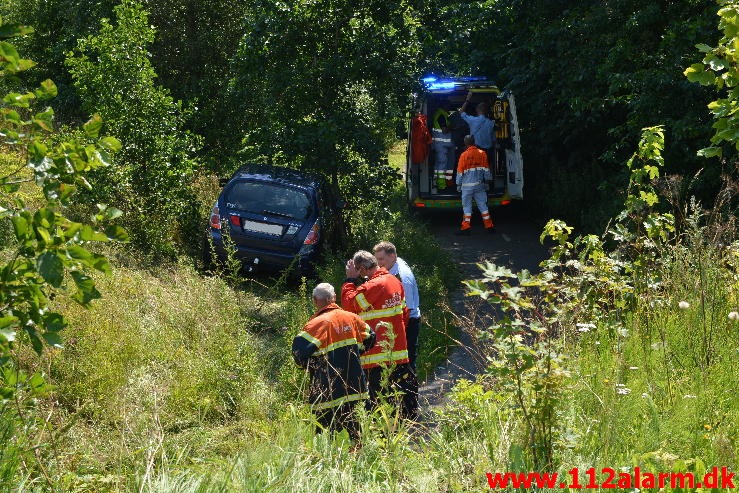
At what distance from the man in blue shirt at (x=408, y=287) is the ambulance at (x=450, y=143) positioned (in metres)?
7.20

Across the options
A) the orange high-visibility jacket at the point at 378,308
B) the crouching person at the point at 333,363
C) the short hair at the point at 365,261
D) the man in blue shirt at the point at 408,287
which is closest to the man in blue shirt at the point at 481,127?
the man in blue shirt at the point at 408,287

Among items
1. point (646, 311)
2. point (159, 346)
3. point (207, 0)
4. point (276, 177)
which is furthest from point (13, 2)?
point (646, 311)

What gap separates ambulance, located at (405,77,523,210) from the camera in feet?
50.6

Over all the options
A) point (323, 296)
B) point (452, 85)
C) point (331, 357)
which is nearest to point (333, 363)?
point (331, 357)

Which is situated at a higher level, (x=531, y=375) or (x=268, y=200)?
(x=531, y=375)

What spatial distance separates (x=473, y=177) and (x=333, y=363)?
9.07 meters

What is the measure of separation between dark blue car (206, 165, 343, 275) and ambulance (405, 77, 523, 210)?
121 inches

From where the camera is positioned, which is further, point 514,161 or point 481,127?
point 481,127

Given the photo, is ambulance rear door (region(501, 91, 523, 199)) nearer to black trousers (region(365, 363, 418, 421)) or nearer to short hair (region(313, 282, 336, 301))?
black trousers (region(365, 363, 418, 421))

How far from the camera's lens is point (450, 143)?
664 inches

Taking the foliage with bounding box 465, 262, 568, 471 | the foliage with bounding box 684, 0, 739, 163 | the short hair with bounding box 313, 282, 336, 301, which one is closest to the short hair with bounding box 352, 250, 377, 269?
the short hair with bounding box 313, 282, 336, 301

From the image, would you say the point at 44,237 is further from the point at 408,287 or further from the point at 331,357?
the point at 408,287

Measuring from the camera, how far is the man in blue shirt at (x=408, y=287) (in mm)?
7887

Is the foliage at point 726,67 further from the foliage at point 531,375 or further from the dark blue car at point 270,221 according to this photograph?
the dark blue car at point 270,221
